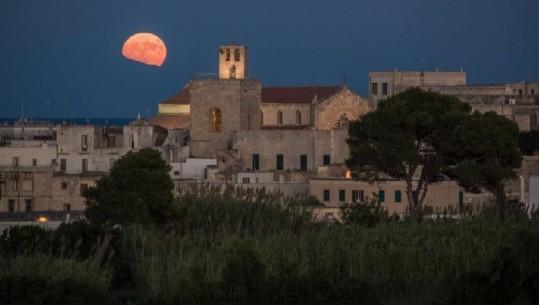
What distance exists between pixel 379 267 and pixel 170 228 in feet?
20.6

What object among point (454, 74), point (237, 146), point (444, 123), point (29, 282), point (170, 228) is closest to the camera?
point (29, 282)

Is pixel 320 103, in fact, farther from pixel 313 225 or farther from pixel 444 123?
pixel 313 225

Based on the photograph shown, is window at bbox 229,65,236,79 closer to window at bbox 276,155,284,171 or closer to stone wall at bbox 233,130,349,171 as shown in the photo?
stone wall at bbox 233,130,349,171

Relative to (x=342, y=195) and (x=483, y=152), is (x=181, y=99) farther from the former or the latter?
(x=483, y=152)

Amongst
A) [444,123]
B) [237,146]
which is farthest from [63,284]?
[237,146]

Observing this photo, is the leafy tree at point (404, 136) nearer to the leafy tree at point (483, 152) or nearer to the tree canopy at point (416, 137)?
the tree canopy at point (416, 137)

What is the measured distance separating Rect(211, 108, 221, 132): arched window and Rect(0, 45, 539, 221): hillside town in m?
0.07

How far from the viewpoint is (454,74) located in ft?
302

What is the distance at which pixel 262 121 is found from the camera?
74.2 metres

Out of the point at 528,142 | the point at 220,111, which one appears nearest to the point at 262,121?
the point at 220,111

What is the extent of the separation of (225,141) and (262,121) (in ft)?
16.2

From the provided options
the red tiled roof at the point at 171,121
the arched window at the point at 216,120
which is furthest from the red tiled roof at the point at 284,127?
the red tiled roof at the point at 171,121

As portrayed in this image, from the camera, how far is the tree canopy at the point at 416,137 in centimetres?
4206

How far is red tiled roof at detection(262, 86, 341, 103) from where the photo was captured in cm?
7425
